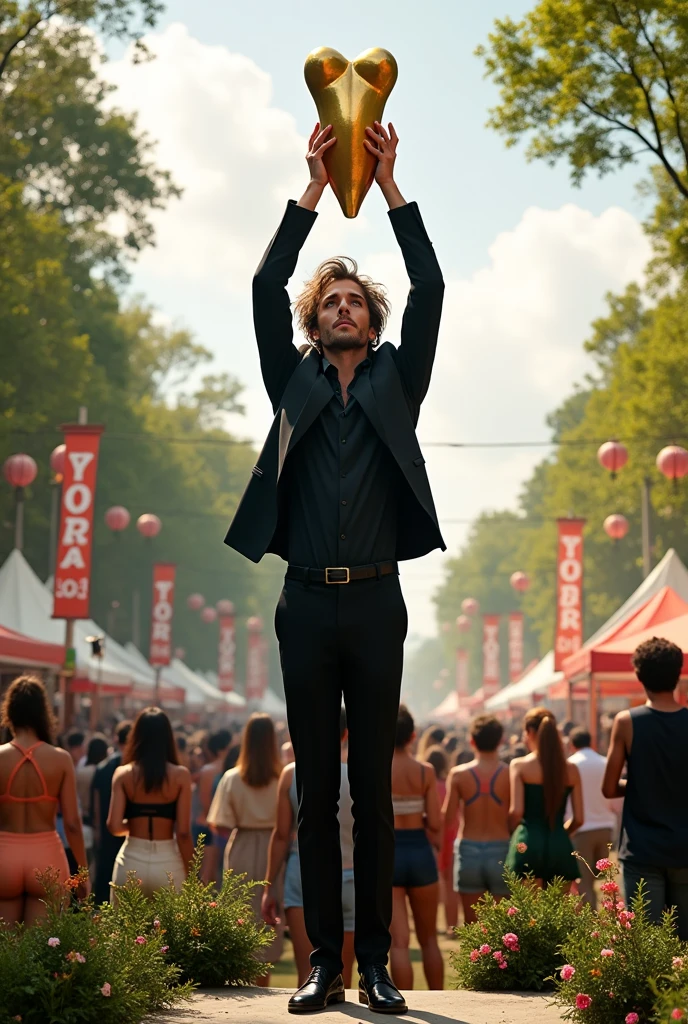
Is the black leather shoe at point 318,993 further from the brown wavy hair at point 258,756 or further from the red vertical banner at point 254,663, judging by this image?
the red vertical banner at point 254,663

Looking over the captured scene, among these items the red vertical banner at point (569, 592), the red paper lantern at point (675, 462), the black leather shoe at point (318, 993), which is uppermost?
the red paper lantern at point (675, 462)

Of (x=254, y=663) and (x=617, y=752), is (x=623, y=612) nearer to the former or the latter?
(x=617, y=752)

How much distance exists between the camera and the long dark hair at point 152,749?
814 centimetres

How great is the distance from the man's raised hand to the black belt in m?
1.27

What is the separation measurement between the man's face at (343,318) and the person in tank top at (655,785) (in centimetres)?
218

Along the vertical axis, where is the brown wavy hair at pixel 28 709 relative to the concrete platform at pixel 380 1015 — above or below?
above

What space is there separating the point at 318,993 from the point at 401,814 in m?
4.36

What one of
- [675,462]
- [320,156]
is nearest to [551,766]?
[320,156]

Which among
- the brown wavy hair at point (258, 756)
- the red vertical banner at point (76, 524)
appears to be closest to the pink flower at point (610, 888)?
the brown wavy hair at point (258, 756)

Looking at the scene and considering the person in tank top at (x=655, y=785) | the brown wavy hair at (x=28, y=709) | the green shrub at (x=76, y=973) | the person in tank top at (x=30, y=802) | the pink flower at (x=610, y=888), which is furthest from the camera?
the brown wavy hair at (x=28, y=709)

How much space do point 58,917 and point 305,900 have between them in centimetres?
77

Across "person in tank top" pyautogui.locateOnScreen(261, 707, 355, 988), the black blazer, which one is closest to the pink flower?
the black blazer

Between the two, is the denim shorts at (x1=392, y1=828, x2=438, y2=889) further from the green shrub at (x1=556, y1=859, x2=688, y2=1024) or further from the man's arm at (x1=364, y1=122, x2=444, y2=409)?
the man's arm at (x1=364, y1=122, x2=444, y2=409)

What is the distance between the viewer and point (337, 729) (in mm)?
4699
